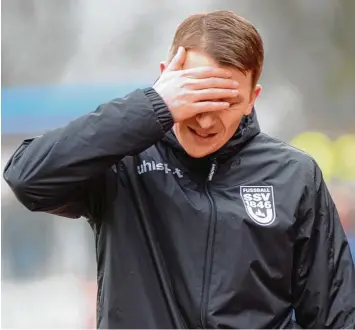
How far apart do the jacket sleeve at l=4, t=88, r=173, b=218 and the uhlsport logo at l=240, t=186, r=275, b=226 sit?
0.20 m

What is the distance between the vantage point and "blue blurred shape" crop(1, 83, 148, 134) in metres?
1.55

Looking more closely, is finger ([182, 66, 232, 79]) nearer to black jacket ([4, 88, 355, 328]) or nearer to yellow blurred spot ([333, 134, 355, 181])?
black jacket ([4, 88, 355, 328])

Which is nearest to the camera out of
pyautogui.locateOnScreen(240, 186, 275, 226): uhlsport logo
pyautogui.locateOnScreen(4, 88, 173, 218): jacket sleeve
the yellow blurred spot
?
pyautogui.locateOnScreen(4, 88, 173, 218): jacket sleeve

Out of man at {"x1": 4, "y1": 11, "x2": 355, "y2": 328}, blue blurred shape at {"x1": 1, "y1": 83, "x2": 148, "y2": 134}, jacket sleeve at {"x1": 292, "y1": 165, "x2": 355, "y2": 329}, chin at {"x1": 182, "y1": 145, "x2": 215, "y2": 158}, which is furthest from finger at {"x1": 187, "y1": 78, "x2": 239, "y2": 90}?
blue blurred shape at {"x1": 1, "y1": 83, "x2": 148, "y2": 134}

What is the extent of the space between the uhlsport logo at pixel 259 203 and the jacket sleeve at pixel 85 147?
0.65ft

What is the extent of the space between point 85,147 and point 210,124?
202mm

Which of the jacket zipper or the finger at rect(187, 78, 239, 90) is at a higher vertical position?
the finger at rect(187, 78, 239, 90)

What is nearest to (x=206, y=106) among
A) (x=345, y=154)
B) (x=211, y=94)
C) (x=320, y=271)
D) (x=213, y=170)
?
(x=211, y=94)

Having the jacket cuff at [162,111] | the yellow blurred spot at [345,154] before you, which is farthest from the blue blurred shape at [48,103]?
the jacket cuff at [162,111]

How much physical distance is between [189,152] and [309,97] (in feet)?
2.00

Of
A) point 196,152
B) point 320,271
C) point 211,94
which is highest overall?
point 211,94

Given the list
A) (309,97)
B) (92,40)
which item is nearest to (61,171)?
(92,40)

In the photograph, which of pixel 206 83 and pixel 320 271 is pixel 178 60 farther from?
pixel 320 271

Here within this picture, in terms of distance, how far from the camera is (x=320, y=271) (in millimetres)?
1082
